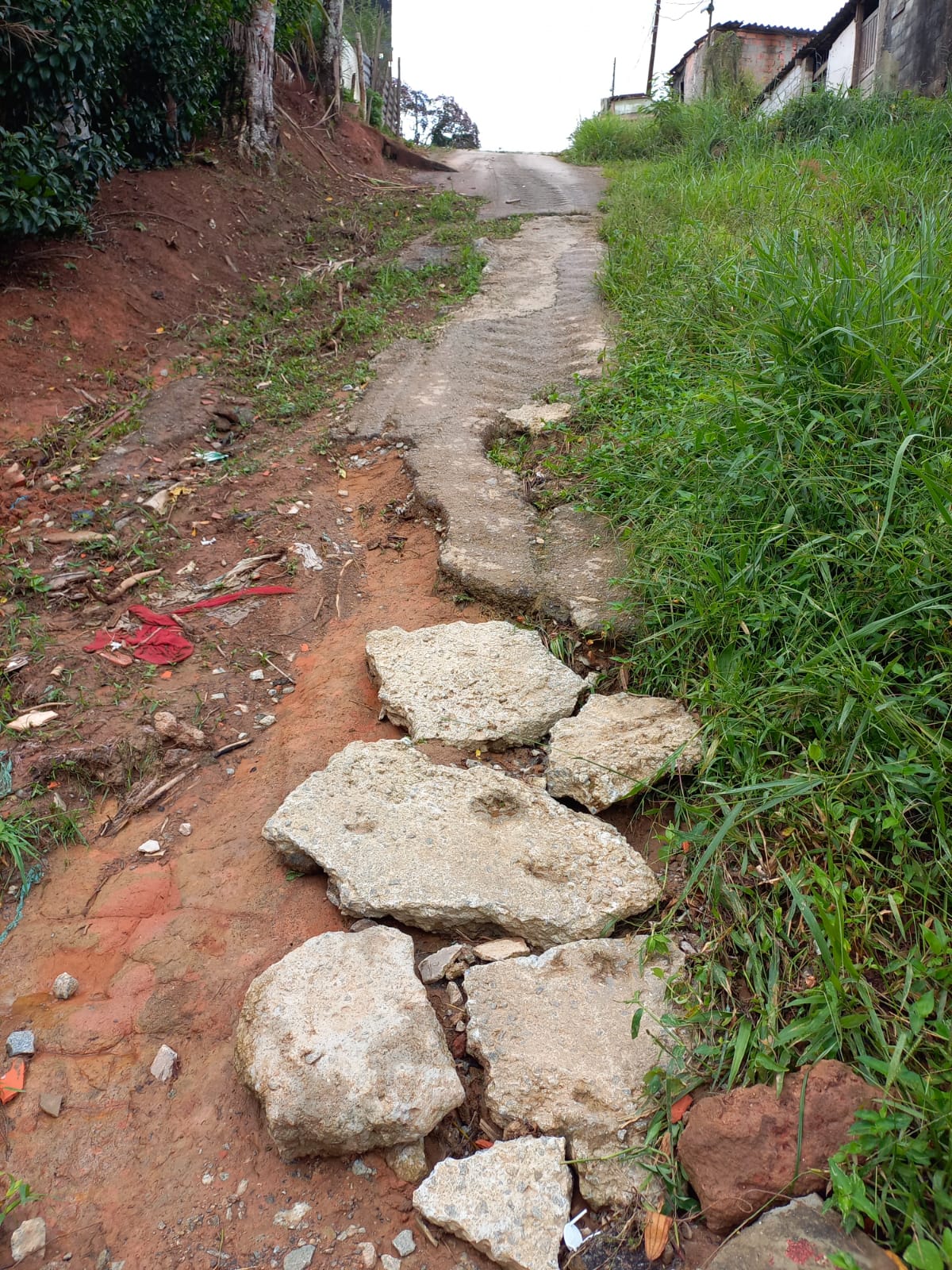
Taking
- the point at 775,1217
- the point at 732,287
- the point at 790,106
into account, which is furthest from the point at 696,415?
the point at 790,106

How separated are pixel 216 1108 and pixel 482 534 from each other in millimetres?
→ 2212

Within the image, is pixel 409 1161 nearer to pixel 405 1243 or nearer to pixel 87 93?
pixel 405 1243

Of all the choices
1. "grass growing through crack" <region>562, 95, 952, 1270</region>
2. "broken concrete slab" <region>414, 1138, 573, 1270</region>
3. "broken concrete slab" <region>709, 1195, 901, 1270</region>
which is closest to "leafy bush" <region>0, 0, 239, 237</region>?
"grass growing through crack" <region>562, 95, 952, 1270</region>

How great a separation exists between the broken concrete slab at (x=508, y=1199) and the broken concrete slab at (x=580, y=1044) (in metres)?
0.05

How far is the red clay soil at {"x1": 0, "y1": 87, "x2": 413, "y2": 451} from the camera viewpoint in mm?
4758

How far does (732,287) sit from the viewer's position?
11.9ft

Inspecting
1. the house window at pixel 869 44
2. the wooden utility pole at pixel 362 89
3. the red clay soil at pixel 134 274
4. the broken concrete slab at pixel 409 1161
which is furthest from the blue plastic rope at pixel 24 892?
the house window at pixel 869 44

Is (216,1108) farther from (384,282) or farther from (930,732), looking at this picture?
(384,282)

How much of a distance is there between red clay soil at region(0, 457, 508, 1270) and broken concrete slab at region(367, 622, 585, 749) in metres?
0.13

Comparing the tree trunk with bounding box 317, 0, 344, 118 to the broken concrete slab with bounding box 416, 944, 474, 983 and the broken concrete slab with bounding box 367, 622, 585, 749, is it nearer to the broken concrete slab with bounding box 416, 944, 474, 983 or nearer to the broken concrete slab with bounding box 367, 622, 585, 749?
the broken concrete slab with bounding box 367, 622, 585, 749

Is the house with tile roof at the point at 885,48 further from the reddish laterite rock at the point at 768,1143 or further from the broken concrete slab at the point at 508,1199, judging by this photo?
the broken concrete slab at the point at 508,1199

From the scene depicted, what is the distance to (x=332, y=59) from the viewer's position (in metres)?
10.5

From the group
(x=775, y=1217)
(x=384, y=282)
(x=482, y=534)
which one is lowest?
(x=775, y=1217)

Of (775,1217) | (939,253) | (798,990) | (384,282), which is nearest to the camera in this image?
(775,1217)
